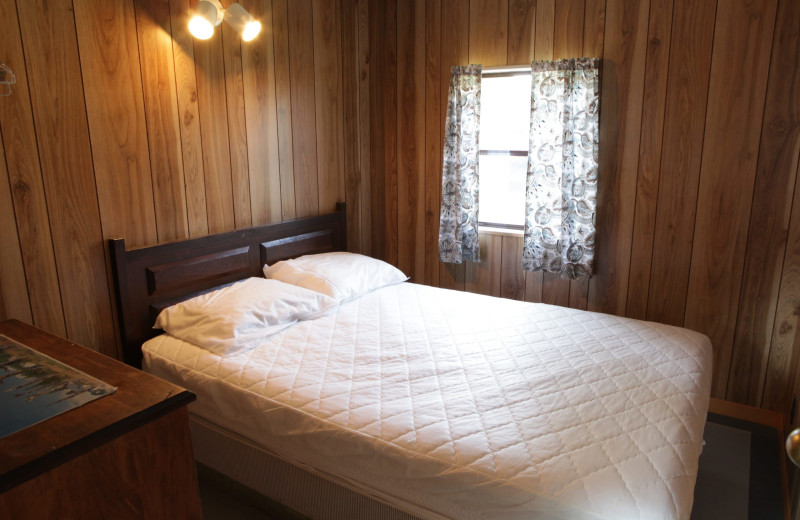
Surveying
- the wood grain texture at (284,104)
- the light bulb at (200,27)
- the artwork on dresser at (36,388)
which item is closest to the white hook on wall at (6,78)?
the light bulb at (200,27)

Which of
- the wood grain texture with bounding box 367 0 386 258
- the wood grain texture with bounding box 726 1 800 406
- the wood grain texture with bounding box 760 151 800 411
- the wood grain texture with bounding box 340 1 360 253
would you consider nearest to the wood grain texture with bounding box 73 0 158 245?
the wood grain texture with bounding box 340 1 360 253

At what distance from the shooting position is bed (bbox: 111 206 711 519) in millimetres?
1486

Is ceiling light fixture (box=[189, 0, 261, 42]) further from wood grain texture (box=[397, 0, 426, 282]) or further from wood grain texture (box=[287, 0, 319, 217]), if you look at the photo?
wood grain texture (box=[397, 0, 426, 282])

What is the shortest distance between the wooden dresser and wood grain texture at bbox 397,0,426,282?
2370 millimetres

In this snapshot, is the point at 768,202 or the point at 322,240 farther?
the point at 322,240

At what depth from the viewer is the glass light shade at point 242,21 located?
2509 mm

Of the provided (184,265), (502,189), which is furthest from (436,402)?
(502,189)

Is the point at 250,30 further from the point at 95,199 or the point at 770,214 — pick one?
the point at 770,214

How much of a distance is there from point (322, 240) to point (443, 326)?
1163mm

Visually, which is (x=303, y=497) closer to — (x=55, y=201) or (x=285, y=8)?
(x=55, y=201)

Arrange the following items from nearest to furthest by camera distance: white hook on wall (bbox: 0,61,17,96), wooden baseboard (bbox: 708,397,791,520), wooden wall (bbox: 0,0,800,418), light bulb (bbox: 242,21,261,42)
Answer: white hook on wall (bbox: 0,61,17,96)
wooden wall (bbox: 0,0,800,418)
light bulb (bbox: 242,21,261,42)
wooden baseboard (bbox: 708,397,791,520)

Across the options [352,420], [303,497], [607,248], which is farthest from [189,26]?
[607,248]

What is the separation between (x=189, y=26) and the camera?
2.43 metres

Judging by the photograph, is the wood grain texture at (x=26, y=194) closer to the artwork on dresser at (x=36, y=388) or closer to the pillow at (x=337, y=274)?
the artwork on dresser at (x=36, y=388)
